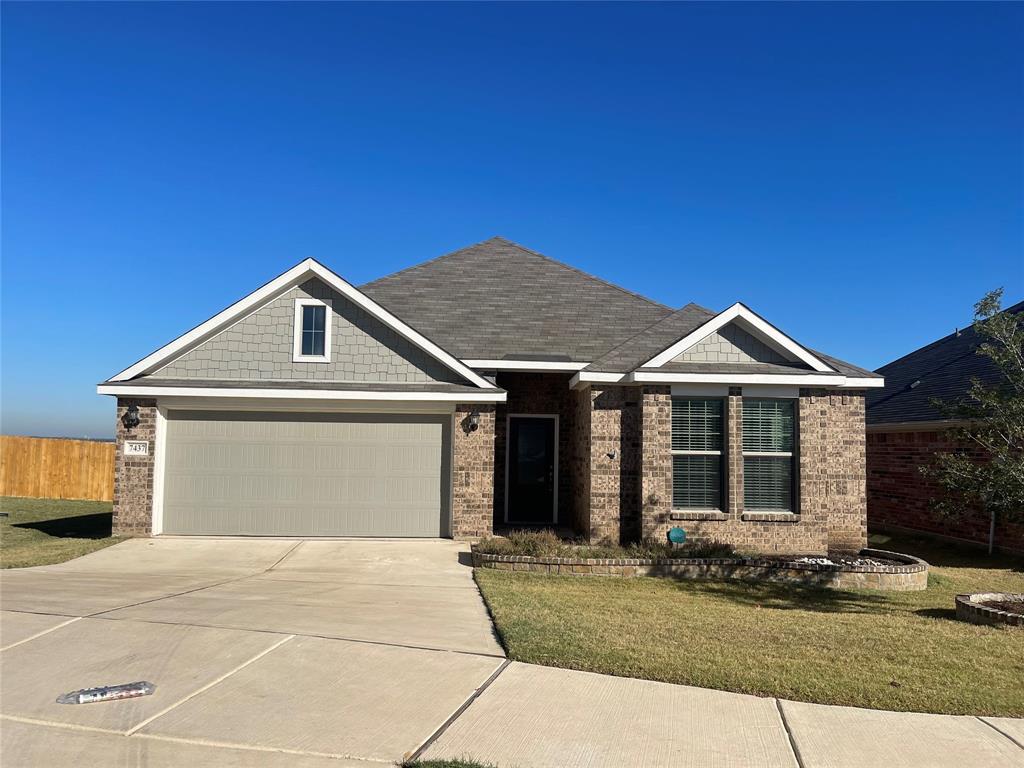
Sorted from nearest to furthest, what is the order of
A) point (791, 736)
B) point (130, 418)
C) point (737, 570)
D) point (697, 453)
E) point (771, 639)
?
point (791, 736) < point (771, 639) < point (737, 570) < point (697, 453) < point (130, 418)

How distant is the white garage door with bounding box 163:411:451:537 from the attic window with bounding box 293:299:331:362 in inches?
45.2

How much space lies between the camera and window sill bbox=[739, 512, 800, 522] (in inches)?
498

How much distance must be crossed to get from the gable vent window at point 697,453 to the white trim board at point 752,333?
3.16 feet

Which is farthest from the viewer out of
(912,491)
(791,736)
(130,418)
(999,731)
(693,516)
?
(912,491)

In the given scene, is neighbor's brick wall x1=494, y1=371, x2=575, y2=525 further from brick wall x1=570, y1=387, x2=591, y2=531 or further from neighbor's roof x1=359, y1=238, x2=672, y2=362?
neighbor's roof x1=359, y1=238, x2=672, y2=362

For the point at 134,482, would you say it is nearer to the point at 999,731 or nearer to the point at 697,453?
the point at 697,453

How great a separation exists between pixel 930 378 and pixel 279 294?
16197 millimetres

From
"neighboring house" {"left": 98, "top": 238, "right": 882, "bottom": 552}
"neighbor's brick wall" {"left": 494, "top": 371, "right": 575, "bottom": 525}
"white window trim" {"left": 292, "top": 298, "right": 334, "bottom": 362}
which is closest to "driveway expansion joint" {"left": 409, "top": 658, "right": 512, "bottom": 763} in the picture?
"neighboring house" {"left": 98, "top": 238, "right": 882, "bottom": 552}

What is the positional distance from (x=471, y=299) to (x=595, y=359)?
3.96 meters

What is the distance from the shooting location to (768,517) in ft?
41.5

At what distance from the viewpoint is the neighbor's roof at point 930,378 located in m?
16.8

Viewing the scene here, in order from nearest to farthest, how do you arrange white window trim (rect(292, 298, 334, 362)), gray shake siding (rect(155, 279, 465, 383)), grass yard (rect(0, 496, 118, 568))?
grass yard (rect(0, 496, 118, 568))
gray shake siding (rect(155, 279, 465, 383))
white window trim (rect(292, 298, 334, 362))

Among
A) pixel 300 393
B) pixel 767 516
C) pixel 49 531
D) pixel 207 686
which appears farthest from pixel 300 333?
pixel 207 686

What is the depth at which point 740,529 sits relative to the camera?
1266cm
